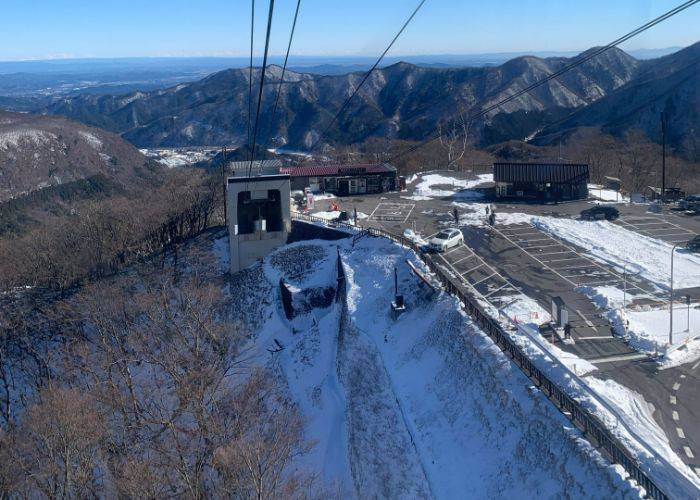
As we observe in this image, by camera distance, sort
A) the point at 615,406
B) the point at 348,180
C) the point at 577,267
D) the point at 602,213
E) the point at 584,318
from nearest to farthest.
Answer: the point at 615,406, the point at 584,318, the point at 577,267, the point at 602,213, the point at 348,180

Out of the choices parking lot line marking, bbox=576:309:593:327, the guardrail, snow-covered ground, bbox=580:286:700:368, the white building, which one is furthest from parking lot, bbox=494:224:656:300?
the white building

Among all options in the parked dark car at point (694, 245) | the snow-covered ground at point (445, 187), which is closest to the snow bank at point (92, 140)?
the snow-covered ground at point (445, 187)

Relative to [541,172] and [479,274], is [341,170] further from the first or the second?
[479,274]

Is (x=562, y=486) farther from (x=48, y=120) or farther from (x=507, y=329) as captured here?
(x=48, y=120)

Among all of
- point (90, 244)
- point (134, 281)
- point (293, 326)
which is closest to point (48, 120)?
point (90, 244)

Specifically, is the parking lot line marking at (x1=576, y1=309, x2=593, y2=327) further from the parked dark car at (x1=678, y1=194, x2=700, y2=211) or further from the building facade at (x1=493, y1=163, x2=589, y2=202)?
the building facade at (x1=493, y1=163, x2=589, y2=202)

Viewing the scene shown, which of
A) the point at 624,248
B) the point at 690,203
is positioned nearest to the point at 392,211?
the point at 624,248
